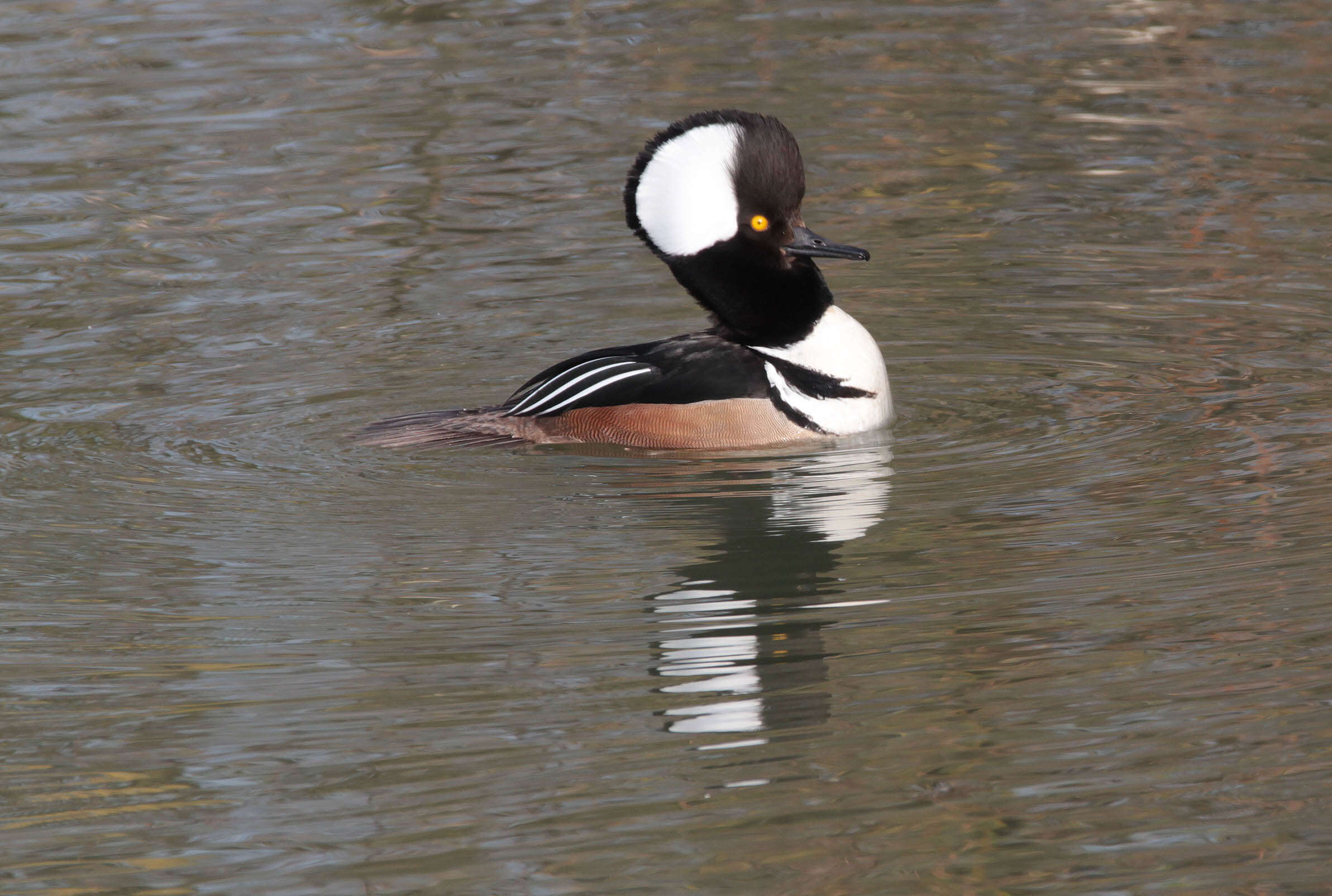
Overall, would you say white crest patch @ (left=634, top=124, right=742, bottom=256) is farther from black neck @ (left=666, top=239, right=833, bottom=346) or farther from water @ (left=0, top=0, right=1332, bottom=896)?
water @ (left=0, top=0, right=1332, bottom=896)

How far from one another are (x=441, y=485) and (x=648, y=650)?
6.58ft

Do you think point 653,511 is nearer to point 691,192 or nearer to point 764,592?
point 764,592

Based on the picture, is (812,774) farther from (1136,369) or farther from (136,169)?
(136,169)

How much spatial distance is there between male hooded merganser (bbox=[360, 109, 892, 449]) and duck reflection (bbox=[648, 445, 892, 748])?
0.82 ft

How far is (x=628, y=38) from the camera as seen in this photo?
15.0 m

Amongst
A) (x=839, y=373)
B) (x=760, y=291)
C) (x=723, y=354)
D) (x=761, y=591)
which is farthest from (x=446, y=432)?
(x=761, y=591)

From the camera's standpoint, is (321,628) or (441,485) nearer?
(321,628)

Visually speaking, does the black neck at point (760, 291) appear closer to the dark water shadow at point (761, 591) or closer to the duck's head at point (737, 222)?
the duck's head at point (737, 222)

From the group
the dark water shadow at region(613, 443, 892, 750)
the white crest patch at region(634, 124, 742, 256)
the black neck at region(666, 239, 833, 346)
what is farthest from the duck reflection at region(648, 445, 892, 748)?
the white crest patch at region(634, 124, 742, 256)

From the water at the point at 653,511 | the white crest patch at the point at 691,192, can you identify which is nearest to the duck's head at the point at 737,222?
the white crest patch at the point at 691,192

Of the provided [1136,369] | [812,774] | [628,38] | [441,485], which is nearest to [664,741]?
[812,774]

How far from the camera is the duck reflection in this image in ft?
16.2

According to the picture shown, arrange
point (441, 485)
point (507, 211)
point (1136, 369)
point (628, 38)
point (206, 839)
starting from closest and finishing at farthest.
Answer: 1. point (206, 839)
2. point (441, 485)
3. point (1136, 369)
4. point (507, 211)
5. point (628, 38)

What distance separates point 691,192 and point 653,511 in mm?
1350
